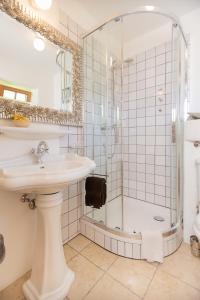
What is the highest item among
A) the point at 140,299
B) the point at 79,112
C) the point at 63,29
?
the point at 63,29

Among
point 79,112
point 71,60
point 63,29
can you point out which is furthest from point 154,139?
point 63,29

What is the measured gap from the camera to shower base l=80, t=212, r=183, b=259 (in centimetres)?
127

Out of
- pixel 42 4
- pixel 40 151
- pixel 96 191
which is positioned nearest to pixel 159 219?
pixel 96 191

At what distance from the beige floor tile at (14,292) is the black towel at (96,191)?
72 centimetres

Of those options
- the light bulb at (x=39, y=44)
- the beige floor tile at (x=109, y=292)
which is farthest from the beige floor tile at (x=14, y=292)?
the light bulb at (x=39, y=44)

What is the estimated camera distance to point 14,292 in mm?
1013

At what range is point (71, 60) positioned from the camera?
1470 millimetres

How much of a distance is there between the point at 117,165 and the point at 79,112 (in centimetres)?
70

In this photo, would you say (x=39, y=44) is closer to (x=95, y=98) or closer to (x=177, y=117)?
(x=95, y=98)

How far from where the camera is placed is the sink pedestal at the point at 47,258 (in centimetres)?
93

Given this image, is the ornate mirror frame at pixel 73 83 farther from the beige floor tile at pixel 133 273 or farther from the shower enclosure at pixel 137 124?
the beige floor tile at pixel 133 273

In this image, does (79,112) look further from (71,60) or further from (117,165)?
(117,165)

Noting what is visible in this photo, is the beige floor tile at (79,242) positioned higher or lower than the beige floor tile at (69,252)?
higher

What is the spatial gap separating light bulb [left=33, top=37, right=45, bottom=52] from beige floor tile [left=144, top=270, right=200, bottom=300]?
187 cm
